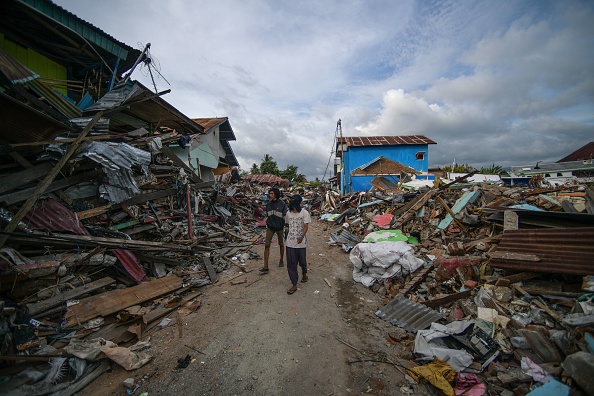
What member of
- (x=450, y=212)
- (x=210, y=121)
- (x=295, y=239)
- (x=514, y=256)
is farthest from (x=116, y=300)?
(x=210, y=121)

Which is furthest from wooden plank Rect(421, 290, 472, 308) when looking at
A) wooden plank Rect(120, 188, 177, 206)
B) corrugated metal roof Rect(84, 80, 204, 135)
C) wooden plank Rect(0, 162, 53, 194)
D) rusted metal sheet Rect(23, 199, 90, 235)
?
corrugated metal roof Rect(84, 80, 204, 135)

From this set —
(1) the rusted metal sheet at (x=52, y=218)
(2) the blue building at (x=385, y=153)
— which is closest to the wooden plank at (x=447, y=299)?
(1) the rusted metal sheet at (x=52, y=218)

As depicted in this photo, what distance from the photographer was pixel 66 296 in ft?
11.6

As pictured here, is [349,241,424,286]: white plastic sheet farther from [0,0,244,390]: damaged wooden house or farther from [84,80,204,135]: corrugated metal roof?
[84,80,204,135]: corrugated metal roof

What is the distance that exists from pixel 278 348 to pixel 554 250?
13.0 feet

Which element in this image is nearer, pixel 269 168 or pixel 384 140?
pixel 384 140

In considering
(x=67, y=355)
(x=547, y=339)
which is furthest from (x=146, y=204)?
(x=547, y=339)

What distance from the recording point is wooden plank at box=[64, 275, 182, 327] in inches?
134

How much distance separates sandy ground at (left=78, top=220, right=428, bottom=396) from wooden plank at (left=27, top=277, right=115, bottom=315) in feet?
4.71

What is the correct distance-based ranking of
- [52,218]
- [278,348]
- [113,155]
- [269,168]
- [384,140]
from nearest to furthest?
[278,348] → [52,218] → [113,155] → [384,140] → [269,168]

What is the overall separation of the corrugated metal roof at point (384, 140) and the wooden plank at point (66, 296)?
2021cm

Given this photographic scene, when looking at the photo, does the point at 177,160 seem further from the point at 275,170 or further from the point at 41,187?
the point at 275,170

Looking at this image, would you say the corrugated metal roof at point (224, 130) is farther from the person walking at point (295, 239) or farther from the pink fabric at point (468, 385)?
the pink fabric at point (468, 385)

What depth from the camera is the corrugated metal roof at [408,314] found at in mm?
3410
